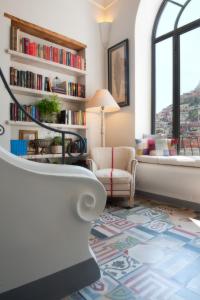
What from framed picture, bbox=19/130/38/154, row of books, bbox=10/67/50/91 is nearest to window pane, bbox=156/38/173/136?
row of books, bbox=10/67/50/91

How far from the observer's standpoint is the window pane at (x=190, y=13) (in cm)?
308

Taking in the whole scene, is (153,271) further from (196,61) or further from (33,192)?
(196,61)

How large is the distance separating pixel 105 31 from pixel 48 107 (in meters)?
1.87

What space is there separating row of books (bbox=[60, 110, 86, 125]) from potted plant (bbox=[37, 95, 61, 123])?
0.15m

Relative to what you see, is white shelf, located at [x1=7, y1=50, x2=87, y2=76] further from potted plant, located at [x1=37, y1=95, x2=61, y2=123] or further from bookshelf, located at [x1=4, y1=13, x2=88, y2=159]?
potted plant, located at [x1=37, y1=95, x2=61, y2=123]

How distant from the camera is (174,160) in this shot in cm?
270

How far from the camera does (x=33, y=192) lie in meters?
0.98

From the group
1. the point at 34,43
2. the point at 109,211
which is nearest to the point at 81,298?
the point at 109,211

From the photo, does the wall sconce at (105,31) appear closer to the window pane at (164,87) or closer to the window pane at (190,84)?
the window pane at (164,87)

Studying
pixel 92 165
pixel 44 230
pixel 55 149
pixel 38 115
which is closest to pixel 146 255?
pixel 44 230

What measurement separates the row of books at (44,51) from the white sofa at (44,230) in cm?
233

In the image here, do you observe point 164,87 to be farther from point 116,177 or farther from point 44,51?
point 44,51

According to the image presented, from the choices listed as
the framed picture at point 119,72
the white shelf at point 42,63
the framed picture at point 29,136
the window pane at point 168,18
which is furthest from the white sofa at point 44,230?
the window pane at point 168,18

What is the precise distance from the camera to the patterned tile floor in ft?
3.81
